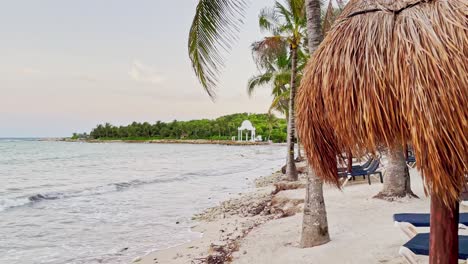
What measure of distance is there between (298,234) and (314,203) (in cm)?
111

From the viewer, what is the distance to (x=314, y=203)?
19.5ft

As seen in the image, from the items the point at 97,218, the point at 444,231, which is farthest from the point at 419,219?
the point at 97,218

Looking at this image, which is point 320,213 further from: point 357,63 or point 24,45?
point 24,45

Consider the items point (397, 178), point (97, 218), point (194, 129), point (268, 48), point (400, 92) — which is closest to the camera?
point (400, 92)

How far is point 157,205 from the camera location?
45.3 ft

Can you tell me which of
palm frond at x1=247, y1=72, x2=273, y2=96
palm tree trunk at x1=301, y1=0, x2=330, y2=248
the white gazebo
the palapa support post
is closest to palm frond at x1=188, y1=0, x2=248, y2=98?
palm tree trunk at x1=301, y1=0, x2=330, y2=248

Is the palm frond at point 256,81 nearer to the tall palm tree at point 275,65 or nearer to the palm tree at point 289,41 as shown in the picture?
the tall palm tree at point 275,65

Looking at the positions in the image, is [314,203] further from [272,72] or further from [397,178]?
[272,72]

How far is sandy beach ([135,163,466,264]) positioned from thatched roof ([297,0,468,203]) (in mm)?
2864

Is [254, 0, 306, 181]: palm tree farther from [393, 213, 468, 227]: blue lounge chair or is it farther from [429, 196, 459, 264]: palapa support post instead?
[429, 196, 459, 264]: palapa support post

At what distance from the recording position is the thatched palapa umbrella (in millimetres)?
2160

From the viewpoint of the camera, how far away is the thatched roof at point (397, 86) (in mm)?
2158

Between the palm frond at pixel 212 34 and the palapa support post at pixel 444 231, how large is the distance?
364 cm

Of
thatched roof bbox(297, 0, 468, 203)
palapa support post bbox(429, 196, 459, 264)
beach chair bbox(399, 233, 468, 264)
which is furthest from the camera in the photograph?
beach chair bbox(399, 233, 468, 264)
